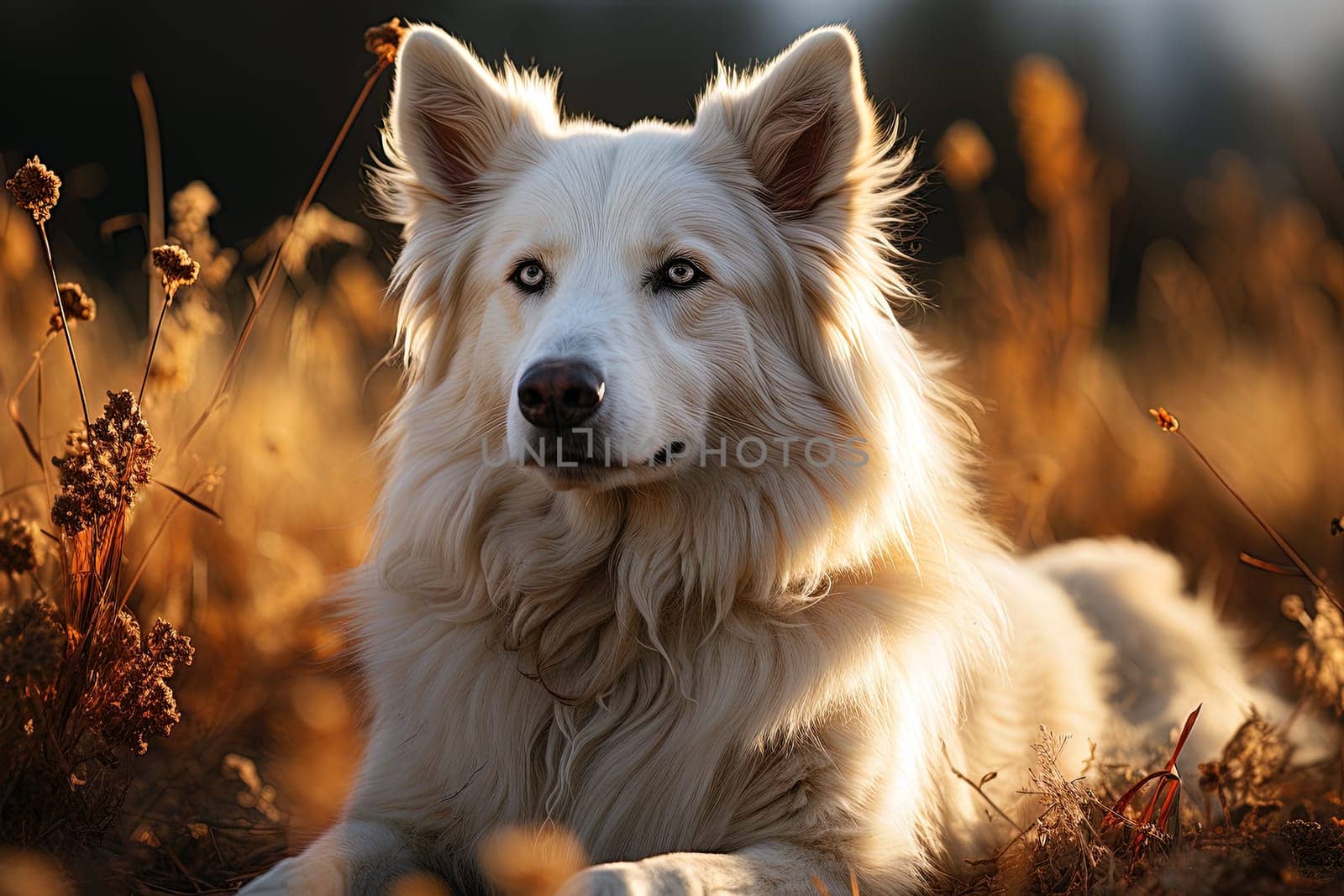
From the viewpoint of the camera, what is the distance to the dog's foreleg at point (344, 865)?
241 centimetres

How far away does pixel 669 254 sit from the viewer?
3.09 meters

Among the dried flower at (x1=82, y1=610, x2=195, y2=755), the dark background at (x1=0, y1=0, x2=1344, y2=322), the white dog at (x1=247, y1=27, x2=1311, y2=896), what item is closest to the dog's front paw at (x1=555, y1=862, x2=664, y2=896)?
the white dog at (x1=247, y1=27, x2=1311, y2=896)

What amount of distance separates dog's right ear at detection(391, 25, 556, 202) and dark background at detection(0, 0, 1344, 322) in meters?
7.94

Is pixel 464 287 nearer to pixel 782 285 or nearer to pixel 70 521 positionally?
pixel 782 285

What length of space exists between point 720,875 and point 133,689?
60.2 inches

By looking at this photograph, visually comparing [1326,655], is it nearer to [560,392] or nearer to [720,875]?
[720,875]

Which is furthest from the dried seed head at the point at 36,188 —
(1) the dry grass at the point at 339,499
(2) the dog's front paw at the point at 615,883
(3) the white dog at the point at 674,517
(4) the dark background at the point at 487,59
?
(4) the dark background at the point at 487,59

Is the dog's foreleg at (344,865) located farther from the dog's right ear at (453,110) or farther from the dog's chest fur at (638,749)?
the dog's right ear at (453,110)

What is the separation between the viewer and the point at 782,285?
10.8ft

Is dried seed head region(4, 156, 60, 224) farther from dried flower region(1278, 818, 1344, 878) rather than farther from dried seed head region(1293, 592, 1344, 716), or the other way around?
dried seed head region(1293, 592, 1344, 716)

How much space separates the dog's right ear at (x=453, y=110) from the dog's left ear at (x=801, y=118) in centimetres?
59

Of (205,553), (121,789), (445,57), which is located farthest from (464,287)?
(205,553)

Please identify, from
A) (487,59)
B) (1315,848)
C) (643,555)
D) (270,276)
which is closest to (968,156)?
(643,555)

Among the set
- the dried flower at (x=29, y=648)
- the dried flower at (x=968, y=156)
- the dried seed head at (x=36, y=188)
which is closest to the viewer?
the dried flower at (x=29, y=648)
